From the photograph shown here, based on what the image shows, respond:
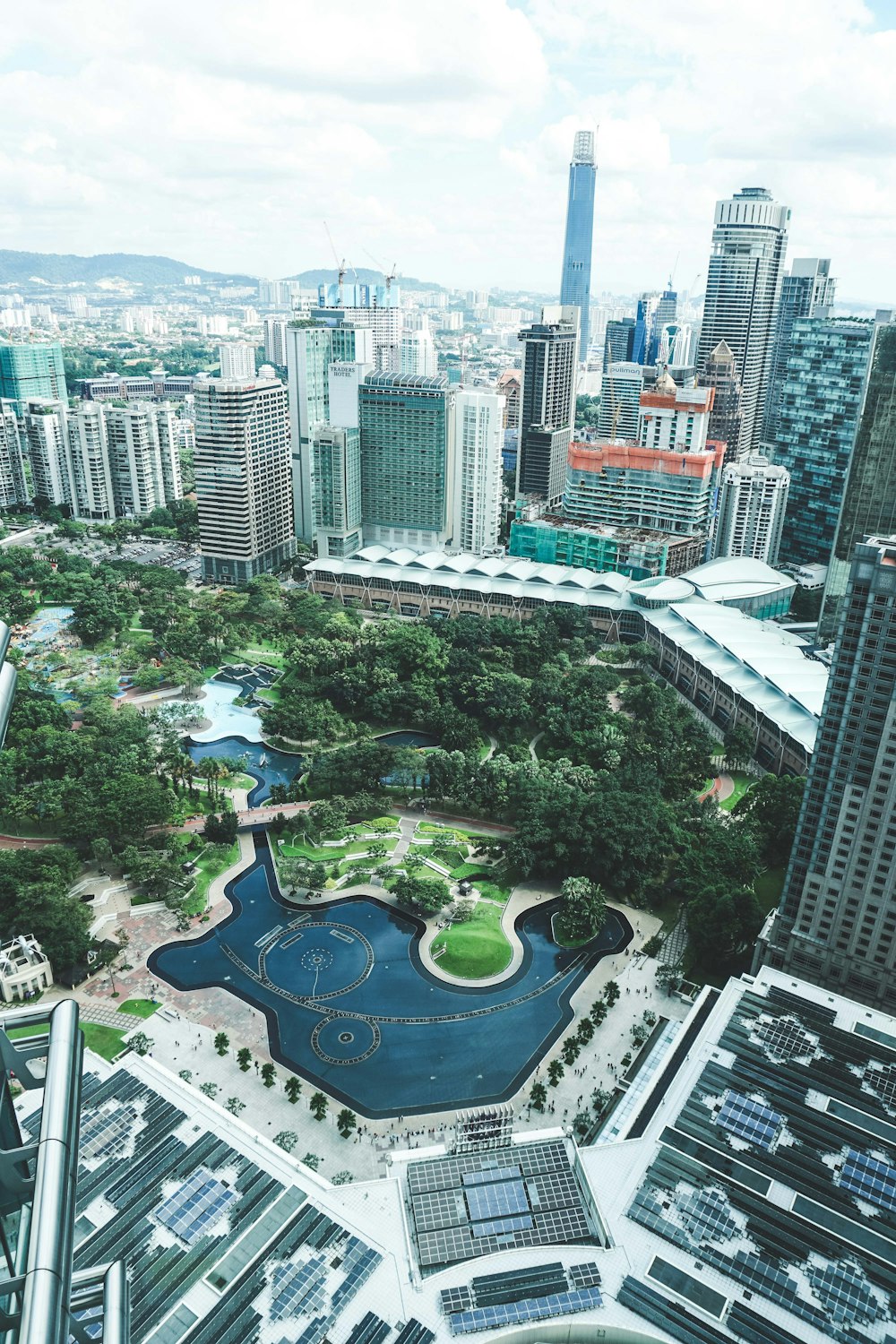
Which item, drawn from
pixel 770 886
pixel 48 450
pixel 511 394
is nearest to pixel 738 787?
→ pixel 770 886

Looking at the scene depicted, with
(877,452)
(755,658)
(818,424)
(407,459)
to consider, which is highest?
(877,452)

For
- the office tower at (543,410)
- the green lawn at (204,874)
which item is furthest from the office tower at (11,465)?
the green lawn at (204,874)

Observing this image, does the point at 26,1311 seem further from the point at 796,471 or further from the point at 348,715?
the point at 796,471

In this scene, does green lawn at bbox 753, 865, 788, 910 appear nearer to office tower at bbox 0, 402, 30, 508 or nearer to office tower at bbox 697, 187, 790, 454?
office tower at bbox 697, 187, 790, 454

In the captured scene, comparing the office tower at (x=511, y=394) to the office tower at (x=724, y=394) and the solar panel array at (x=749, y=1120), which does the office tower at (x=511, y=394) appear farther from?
the solar panel array at (x=749, y=1120)

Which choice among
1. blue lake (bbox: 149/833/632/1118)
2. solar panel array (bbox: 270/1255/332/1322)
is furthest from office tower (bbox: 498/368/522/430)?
solar panel array (bbox: 270/1255/332/1322)

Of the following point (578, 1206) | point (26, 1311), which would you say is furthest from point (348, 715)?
point (26, 1311)

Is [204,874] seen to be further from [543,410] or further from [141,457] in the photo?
[543,410]
